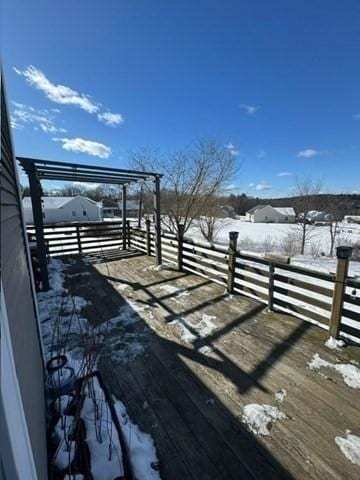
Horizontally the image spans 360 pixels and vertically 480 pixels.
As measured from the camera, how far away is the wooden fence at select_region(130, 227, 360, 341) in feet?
8.19

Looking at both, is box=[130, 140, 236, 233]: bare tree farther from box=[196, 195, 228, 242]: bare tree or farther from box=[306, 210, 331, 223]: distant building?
box=[306, 210, 331, 223]: distant building

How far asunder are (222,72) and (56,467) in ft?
24.2

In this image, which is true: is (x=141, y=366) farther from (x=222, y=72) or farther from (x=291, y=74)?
(x=291, y=74)

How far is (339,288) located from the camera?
2461 mm

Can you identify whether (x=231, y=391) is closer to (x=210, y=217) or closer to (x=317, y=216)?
(x=210, y=217)

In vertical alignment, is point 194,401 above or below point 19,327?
below

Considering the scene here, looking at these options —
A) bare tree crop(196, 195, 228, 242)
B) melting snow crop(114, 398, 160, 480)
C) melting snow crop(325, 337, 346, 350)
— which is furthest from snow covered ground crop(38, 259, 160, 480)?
bare tree crop(196, 195, 228, 242)

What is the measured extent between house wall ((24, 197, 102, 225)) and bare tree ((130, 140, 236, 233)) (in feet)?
67.3

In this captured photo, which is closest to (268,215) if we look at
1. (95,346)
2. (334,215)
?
(334,215)

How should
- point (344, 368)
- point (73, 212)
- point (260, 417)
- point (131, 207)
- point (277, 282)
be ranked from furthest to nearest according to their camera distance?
point (73, 212) < point (131, 207) < point (277, 282) < point (344, 368) < point (260, 417)

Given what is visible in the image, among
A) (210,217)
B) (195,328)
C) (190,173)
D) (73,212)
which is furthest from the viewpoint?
(73,212)

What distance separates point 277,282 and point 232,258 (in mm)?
842

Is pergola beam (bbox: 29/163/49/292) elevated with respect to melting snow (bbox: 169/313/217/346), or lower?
elevated

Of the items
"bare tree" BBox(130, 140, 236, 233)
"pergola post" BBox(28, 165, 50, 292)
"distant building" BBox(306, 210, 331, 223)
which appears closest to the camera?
"pergola post" BBox(28, 165, 50, 292)
